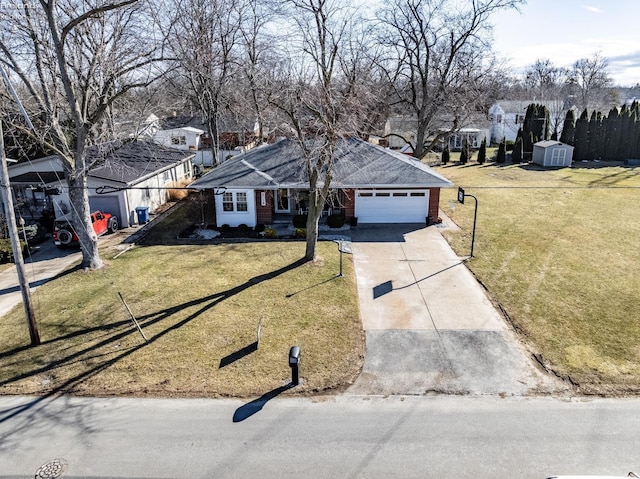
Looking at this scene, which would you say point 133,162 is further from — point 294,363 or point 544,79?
point 544,79

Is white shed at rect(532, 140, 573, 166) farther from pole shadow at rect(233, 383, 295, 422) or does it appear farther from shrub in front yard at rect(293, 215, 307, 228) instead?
pole shadow at rect(233, 383, 295, 422)

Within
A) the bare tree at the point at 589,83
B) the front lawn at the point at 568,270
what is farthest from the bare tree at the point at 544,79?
the front lawn at the point at 568,270

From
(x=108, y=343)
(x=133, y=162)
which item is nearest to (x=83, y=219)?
(x=108, y=343)

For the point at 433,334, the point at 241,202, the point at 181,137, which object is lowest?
the point at 433,334

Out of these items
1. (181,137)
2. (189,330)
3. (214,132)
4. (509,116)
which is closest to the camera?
(189,330)

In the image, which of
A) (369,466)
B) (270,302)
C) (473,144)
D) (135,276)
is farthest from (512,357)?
(473,144)
